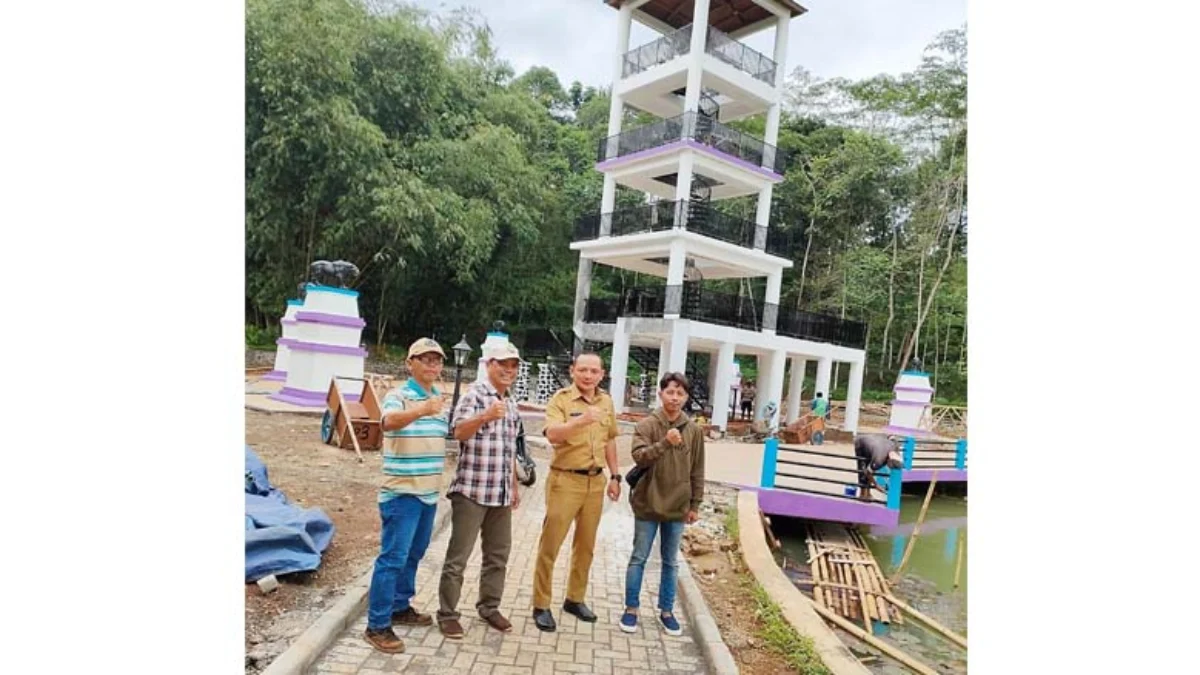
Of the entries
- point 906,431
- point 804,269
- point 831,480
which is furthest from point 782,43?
point 831,480

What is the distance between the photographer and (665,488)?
218 cm

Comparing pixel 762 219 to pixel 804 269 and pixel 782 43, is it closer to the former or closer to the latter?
pixel 804 269

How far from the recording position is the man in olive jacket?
215 cm

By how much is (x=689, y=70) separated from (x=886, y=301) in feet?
13.9

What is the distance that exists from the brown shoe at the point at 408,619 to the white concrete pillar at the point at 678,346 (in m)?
4.24

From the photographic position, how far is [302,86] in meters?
2.98

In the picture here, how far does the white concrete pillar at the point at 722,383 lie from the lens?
23.7 ft

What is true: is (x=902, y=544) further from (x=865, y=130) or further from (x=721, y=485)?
(x=865, y=130)

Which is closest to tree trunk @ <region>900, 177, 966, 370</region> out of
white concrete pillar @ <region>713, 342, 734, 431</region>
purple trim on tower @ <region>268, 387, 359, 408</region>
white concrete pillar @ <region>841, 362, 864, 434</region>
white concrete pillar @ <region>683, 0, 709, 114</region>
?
white concrete pillar @ <region>841, 362, 864, 434</region>

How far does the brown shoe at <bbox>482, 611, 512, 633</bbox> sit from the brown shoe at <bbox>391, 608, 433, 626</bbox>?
0.62ft

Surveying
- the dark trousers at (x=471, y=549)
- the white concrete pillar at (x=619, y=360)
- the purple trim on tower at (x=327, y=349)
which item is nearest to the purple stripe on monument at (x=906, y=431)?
the white concrete pillar at (x=619, y=360)

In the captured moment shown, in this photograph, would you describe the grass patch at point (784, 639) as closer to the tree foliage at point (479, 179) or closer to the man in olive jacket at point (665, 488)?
the man in olive jacket at point (665, 488)

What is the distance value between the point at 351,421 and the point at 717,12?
17.8ft
